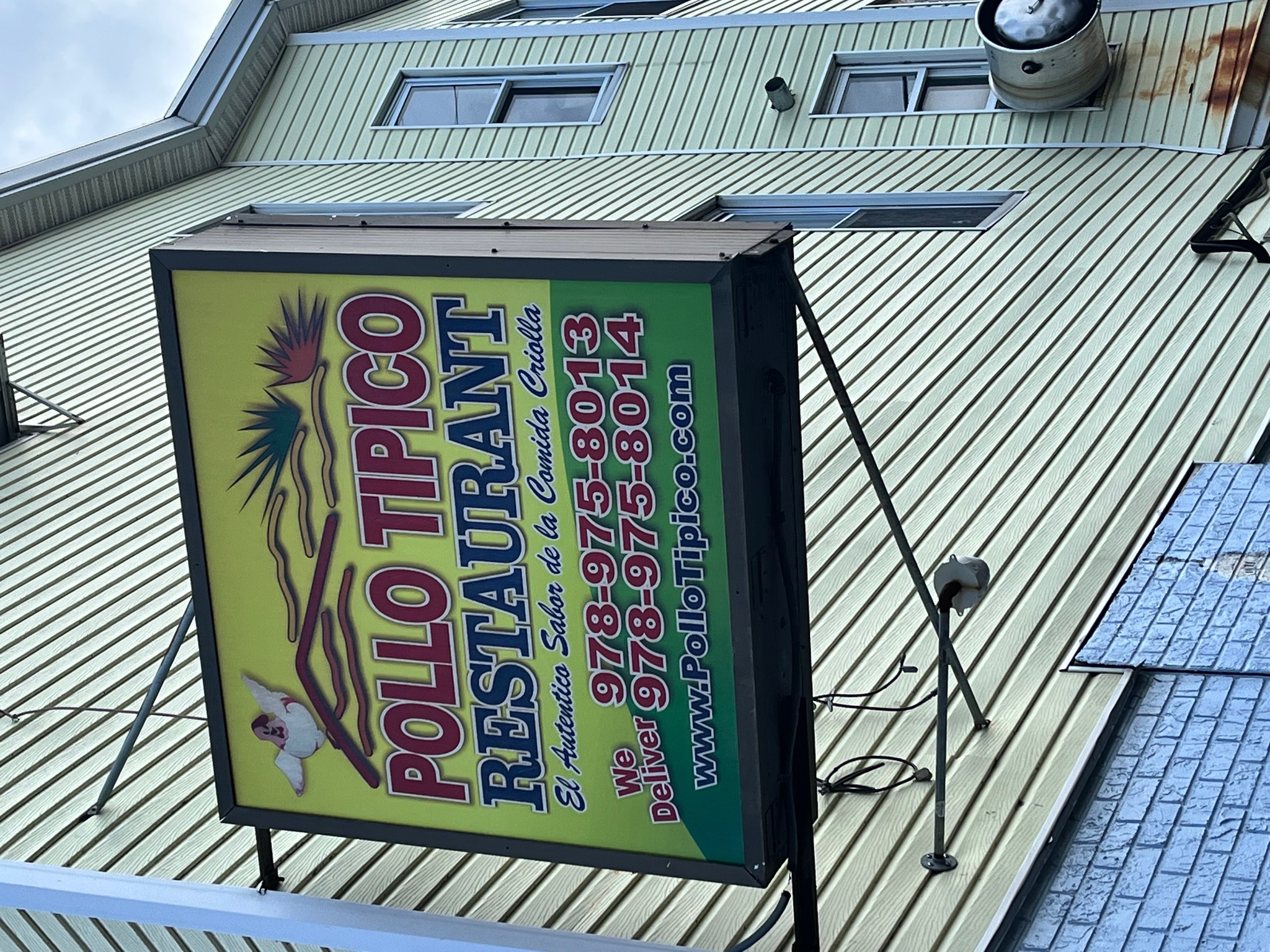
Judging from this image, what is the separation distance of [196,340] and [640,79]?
8757 millimetres

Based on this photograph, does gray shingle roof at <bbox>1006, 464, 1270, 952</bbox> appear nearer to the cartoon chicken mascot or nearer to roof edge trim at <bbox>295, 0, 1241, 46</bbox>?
the cartoon chicken mascot

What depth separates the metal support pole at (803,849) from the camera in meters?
3.96

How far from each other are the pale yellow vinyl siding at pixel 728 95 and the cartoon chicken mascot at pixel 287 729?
808 centimetres

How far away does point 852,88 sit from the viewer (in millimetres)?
11820

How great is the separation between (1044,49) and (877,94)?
59.7 inches

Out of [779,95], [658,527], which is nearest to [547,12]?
[779,95]

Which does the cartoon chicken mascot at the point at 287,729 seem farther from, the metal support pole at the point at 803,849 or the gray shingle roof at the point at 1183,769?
the gray shingle roof at the point at 1183,769

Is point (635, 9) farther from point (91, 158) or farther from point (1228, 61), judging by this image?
point (1228, 61)

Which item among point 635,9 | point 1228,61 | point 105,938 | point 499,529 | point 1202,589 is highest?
point 635,9

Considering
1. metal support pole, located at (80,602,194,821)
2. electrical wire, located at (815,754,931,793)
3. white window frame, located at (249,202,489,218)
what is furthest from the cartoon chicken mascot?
white window frame, located at (249,202,489,218)

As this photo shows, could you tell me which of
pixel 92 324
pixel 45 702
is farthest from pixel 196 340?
pixel 92 324

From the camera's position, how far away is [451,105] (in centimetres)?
1275

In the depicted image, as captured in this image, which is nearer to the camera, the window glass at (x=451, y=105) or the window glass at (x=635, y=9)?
the window glass at (x=451, y=105)

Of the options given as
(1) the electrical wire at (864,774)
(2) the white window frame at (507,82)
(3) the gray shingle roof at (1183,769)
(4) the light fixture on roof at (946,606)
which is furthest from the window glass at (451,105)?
(4) the light fixture on roof at (946,606)
